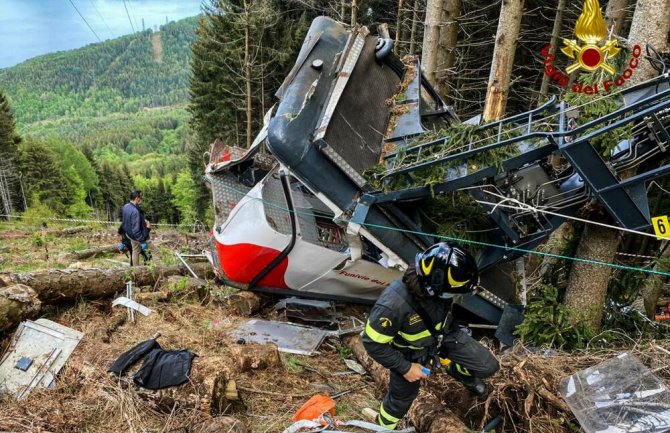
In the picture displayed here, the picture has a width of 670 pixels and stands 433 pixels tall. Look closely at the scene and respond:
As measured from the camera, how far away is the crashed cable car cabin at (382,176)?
126 inches

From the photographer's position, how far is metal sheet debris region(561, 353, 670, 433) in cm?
244

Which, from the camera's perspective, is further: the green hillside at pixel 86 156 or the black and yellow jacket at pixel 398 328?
the green hillside at pixel 86 156

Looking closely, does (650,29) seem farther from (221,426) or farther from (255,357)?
(221,426)

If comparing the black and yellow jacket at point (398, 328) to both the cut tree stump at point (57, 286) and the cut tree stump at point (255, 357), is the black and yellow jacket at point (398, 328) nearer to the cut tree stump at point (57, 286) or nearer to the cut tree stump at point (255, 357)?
the cut tree stump at point (255, 357)

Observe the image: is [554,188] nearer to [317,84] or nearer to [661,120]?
[661,120]

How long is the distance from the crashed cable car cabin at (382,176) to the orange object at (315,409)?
4.65 feet

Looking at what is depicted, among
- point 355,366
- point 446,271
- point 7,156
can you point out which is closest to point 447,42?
point 355,366

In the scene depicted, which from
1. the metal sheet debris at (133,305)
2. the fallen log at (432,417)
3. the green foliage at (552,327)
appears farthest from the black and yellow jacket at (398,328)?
the metal sheet debris at (133,305)

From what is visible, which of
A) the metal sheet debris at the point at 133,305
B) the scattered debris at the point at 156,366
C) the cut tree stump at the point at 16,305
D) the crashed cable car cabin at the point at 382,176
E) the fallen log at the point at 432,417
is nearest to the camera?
the fallen log at the point at 432,417

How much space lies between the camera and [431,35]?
286 inches

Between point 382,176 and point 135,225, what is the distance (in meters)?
4.78

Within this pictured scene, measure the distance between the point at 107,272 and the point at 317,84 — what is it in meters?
3.53

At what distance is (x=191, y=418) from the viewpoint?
3.07 metres

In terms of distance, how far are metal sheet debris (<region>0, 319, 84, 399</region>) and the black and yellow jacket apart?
8.96ft
